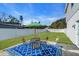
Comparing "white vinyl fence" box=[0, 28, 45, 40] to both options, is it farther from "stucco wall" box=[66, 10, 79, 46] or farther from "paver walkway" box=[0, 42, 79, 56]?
"stucco wall" box=[66, 10, 79, 46]

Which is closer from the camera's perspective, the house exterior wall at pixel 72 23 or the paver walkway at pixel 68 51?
the paver walkway at pixel 68 51

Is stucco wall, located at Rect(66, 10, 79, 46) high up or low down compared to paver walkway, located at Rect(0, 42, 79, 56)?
up

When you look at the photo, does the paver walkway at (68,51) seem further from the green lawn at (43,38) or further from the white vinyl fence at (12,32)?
the white vinyl fence at (12,32)

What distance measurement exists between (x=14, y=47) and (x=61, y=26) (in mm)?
2197

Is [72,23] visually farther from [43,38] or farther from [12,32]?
[12,32]

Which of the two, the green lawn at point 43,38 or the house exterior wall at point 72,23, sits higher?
the house exterior wall at point 72,23

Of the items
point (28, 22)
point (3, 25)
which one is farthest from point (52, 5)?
point (3, 25)

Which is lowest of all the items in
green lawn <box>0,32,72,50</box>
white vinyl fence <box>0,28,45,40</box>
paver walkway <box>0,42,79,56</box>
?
paver walkway <box>0,42,79,56</box>

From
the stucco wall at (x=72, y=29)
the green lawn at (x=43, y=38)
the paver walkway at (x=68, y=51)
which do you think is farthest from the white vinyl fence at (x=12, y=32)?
the stucco wall at (x=72, y=29)

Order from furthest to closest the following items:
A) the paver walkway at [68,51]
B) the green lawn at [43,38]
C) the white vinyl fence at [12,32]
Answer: the white vinyl fence at [12,32] → the green lawn at [43,38] → the paver walkway at [68,51]

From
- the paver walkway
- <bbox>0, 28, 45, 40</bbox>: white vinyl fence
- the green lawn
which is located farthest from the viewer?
<bbox>0, 28, 45, 40</bbox>: white vinyl fence

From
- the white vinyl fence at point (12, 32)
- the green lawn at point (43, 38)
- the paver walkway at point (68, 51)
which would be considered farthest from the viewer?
the white vinyl fence at point (12, 32)

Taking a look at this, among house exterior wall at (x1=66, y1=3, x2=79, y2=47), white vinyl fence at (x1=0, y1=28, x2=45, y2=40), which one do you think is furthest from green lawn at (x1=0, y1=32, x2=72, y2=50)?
house exterior wall at (x1=66, y1=3, x2=79, y2=47)

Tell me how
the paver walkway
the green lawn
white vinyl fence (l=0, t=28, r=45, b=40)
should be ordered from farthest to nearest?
white vinyl fence (l=0, t=28, r=45, b=40)
the green lawn
the paver walkway
